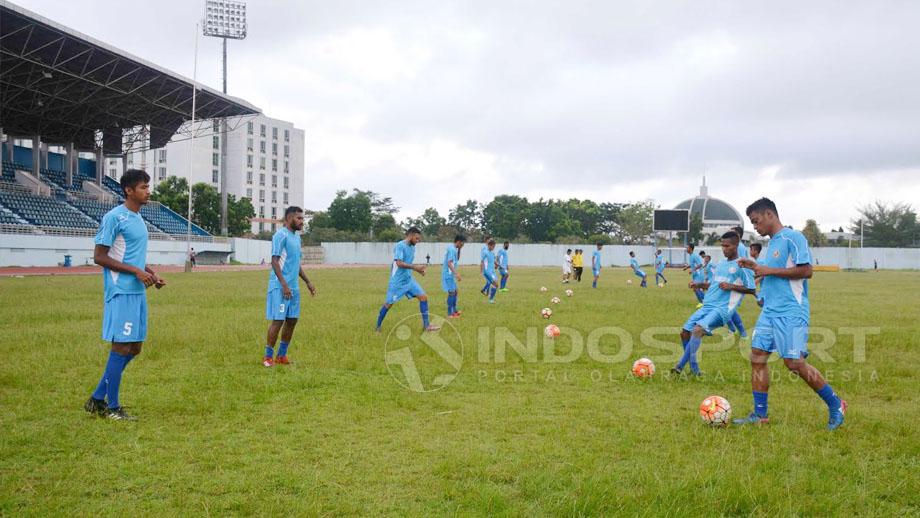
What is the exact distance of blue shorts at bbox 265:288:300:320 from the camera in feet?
27.5

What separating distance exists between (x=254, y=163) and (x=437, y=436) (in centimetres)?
9124

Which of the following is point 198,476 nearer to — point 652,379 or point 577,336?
Result: point 652,379

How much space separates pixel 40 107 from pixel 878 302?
162 ft

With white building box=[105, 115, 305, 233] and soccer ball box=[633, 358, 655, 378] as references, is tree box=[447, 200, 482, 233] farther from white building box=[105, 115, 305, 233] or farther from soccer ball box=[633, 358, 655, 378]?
soccer ball box=[633, 358, 655, 378]

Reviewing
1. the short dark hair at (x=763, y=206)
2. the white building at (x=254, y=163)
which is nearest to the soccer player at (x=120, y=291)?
the short dark hair at (x=763, y=206)

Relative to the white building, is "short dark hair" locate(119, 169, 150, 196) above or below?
below

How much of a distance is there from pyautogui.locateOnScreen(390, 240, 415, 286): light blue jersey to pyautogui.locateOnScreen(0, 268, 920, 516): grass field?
4.85ft

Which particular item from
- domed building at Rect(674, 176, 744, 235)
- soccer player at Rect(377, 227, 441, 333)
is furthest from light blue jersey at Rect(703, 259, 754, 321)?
domed building at Rect(674, 176, 744, 235)

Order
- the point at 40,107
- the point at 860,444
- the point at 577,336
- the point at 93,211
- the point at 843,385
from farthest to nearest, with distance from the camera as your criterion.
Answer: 1. the point at 93,211
2. the point at 40,107
3. the point at 577,336
4. the point at 843,385
5. the point at 860,444

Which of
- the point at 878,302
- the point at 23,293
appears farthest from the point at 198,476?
the point at 878,302

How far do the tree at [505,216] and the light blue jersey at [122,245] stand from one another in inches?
3015

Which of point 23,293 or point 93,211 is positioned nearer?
point 23,293

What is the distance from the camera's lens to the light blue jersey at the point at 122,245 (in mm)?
5926

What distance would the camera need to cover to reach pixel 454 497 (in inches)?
163
